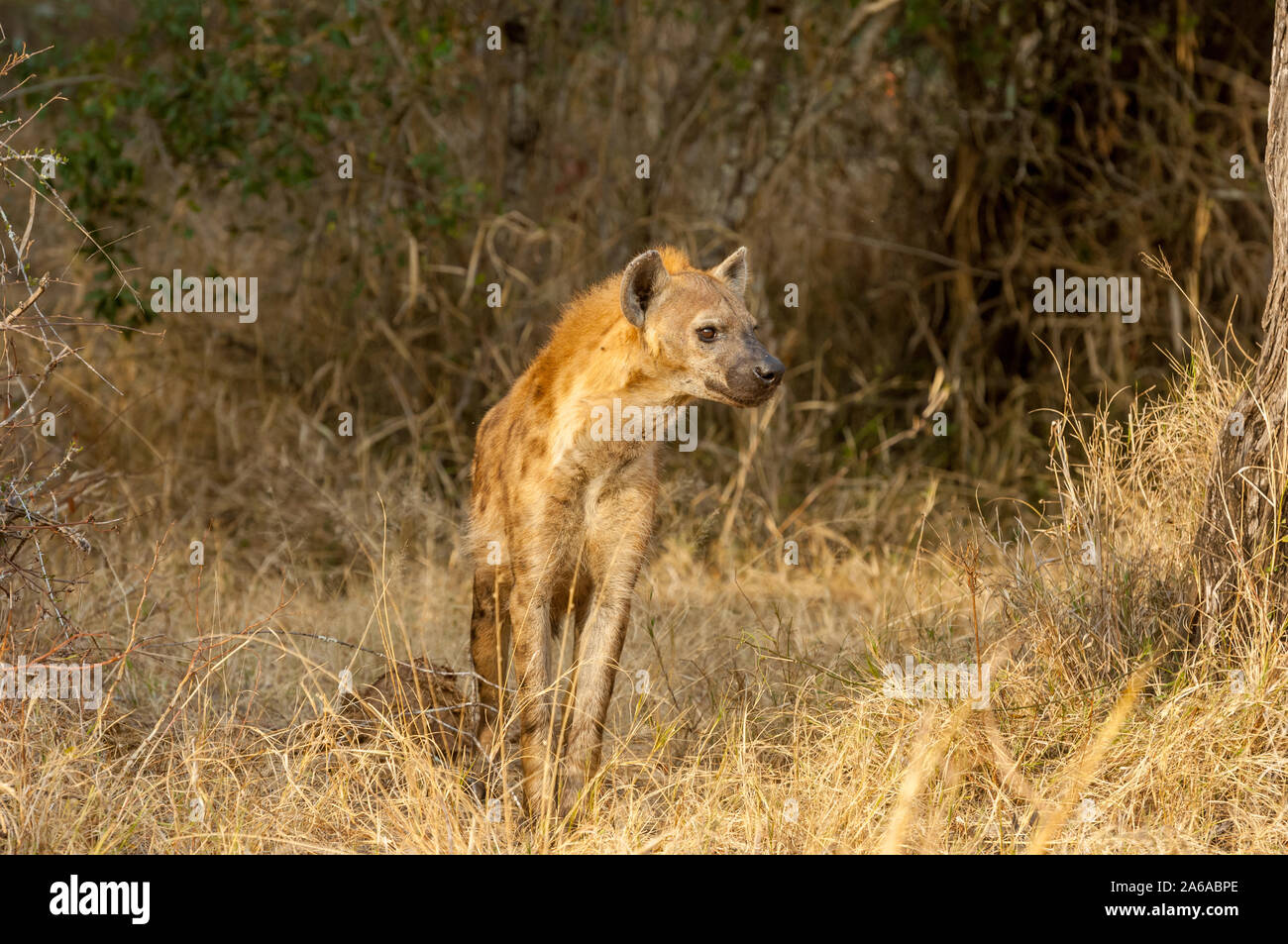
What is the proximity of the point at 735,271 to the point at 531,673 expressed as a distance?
5.34 ft

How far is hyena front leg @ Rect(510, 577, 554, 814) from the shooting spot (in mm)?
4734

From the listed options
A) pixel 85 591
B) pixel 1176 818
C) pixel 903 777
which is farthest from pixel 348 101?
pixel 1176 818

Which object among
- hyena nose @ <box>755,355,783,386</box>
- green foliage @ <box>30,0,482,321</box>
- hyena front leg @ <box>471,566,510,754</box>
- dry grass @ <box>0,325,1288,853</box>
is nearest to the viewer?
dry grass @ <box>0,325,1288,853</box>

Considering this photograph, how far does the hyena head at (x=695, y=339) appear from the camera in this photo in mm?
4656

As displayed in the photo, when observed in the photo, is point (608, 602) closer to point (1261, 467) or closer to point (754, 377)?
point (754, 377)

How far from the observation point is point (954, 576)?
221 inches

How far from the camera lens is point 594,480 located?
4.80 m

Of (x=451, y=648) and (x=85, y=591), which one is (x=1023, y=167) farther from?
(x=85, y=591)

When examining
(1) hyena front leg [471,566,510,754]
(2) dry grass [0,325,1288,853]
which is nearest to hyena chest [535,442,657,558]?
(1) hyena front leg [471,566,510,754]

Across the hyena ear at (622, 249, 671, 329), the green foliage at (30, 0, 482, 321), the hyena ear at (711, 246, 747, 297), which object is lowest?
the hyena ear at (622, 249, 671, 329)

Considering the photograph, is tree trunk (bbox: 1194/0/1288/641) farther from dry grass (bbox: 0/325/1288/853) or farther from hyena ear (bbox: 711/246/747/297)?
hyena ear (bbox: 711/246/747/297)

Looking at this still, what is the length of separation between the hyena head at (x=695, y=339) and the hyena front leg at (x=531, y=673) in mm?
860

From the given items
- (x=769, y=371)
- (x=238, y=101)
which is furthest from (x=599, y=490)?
(x=238, y=101)

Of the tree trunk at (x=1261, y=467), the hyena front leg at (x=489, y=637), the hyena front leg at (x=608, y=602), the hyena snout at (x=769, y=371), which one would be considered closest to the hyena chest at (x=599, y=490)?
the hyena front leg at (x=608, y=602)
